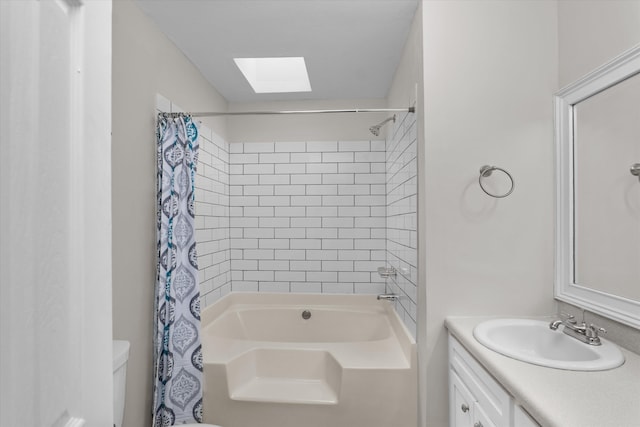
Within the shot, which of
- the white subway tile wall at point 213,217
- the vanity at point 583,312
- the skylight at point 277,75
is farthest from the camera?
the skylight at point 277,75

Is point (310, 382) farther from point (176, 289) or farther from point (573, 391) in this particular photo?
point (573, 391)

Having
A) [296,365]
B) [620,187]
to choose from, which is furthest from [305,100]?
[620,187]

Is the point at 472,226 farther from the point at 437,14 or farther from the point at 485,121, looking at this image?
the point at 437,14

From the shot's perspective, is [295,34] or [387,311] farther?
[387,311]

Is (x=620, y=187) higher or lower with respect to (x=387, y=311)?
higher

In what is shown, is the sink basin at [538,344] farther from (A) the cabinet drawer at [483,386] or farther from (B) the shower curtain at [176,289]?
(B) the shower curtain at [176,289]

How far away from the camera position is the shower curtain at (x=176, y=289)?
2.02 m

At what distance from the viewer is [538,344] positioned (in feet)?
5.35

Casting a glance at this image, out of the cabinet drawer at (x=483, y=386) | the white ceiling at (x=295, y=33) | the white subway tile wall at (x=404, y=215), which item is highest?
the white ceiling at (x=295, y=33)

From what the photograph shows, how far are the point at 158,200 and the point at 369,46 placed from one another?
1673 millimetres

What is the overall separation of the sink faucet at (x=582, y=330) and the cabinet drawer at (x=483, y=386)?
37 cm

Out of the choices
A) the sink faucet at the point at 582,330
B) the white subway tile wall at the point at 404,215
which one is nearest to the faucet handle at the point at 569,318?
the sink faucet at the point at 582,330

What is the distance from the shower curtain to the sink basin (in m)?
1.49

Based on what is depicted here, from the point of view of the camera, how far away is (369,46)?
2.48m
